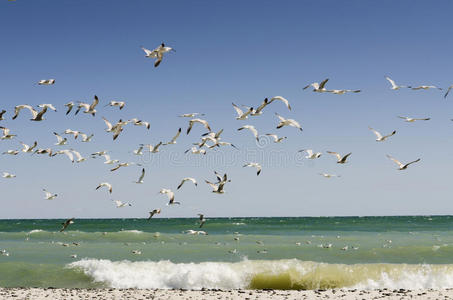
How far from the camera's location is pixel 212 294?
67.2 ft

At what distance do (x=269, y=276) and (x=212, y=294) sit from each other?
5.76 m

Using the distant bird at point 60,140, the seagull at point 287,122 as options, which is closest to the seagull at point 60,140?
the distant bird at point 60,140

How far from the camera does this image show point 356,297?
1950 cm

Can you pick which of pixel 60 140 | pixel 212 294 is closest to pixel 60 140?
pixel 60 140

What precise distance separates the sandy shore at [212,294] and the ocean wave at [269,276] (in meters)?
3.40

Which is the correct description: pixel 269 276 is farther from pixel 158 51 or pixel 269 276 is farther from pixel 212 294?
pixel 158 51

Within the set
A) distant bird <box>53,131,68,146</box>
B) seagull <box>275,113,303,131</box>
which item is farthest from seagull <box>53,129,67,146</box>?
seagull <box>275,113,303,131</box>

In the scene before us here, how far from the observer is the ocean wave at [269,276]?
2459 cm

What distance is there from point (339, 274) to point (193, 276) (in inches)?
280

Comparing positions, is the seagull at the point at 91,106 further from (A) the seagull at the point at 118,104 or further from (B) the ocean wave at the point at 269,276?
(B) the ocean wave at the point at 269,276

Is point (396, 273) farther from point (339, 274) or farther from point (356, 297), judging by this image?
point (356, 297)

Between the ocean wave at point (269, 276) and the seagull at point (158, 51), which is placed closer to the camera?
the seagull at point (158, 51)

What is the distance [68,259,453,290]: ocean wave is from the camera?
24.6m

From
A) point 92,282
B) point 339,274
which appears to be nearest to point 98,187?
point 92,282
